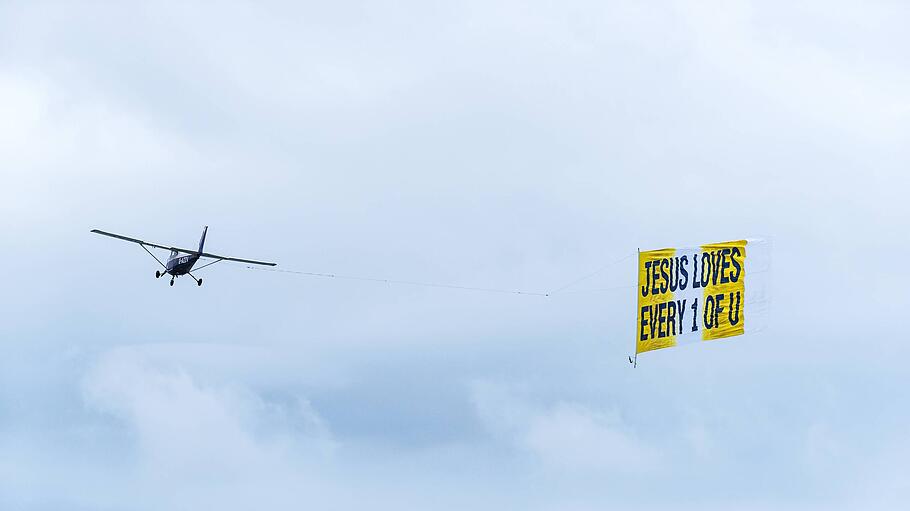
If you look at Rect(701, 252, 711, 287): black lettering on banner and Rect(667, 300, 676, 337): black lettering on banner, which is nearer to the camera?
Rect(667, 300, 676, 337): black lettering on banner

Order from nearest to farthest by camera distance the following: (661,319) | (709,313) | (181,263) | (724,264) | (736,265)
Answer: (661,319)
(724,264)
(709,313)
(736,265)
(181,263)

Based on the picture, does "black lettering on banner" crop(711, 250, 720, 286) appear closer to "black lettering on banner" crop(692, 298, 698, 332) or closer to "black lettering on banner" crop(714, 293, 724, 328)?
"black lettering on banner" crop(714, 293, 724, 328)

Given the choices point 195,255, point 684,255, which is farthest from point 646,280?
point 195,255

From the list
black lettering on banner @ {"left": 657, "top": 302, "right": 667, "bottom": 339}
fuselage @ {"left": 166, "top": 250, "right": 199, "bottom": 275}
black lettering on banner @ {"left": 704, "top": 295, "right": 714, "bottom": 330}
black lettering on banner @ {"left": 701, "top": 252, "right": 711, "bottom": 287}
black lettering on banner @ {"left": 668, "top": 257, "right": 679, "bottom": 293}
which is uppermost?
fuselage @ {"left": 166, "top": 250, "right": 199, "bottom": 275}

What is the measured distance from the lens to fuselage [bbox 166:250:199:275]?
15100cm

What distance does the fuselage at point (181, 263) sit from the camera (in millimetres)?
151000

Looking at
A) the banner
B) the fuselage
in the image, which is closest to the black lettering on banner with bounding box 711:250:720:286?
the banner

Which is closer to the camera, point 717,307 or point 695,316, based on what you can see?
point 695,316

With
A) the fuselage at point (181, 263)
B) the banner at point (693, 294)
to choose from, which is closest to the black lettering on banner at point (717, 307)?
the banner at point (693, 294)

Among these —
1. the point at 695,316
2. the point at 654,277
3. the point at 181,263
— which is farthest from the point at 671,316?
the point at 181,263

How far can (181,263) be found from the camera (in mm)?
151375

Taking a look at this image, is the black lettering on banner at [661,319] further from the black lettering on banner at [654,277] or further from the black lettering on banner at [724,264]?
the black lettering on banner at [724,264]

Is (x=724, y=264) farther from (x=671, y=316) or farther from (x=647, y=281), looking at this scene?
(x=647, y=281)

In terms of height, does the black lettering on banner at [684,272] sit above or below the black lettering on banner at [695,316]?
above
